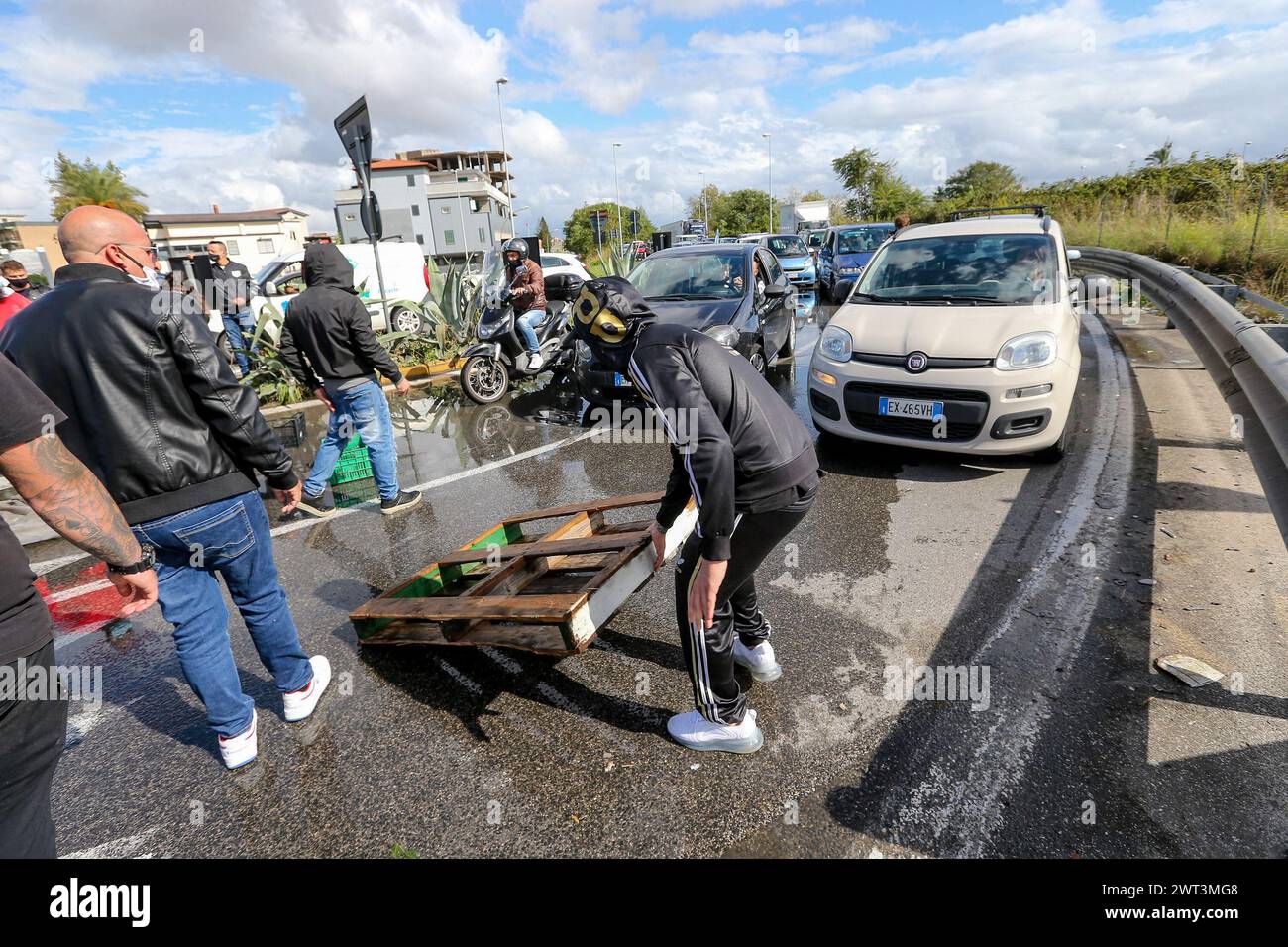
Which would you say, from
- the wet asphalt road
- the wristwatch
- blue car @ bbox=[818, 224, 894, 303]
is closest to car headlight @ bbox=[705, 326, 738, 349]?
the wet asphalt road

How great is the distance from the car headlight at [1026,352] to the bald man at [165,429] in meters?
4.84

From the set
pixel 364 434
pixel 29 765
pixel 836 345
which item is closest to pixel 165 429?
pixel 29 765

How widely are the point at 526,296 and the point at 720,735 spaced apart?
7.20 meters

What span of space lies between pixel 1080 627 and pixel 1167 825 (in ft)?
4.10

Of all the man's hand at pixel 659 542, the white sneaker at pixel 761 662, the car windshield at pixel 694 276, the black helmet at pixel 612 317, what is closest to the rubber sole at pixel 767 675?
the white sneaker at pixel 761 662

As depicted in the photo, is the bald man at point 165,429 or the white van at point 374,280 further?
the white van at point 374,280

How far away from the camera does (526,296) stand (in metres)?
8.70

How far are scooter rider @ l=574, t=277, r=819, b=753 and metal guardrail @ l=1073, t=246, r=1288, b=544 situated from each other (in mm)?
1890

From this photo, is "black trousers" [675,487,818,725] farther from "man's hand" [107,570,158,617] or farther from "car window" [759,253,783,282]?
"car window" [759,253,783,282]

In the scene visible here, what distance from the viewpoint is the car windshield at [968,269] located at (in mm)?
5688

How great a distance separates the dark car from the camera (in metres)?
7.01

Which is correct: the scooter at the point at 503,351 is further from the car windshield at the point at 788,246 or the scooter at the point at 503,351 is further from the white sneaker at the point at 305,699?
the car windshield at the point at 788,246
